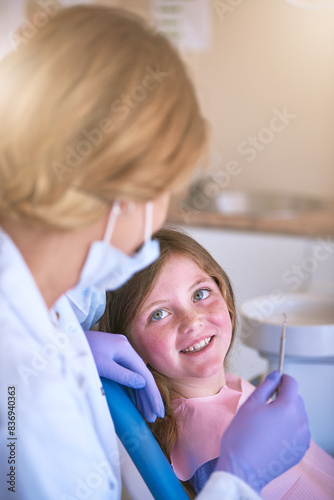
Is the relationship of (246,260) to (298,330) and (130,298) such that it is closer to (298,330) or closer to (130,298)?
(298,330)

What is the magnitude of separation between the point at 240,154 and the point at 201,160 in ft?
6.95

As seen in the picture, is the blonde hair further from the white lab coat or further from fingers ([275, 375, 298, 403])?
fingers ([275, 375, 298, 403])

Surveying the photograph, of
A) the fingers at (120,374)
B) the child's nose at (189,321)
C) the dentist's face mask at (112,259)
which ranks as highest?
the dentist's face mask at (112,259)

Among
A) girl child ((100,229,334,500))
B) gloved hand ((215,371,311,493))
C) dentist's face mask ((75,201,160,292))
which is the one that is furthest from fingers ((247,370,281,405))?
dentist's face mask ((75,201,160,292))

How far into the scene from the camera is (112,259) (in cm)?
59

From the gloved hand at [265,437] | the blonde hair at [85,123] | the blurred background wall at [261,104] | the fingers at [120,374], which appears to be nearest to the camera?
the blonde hair at [85,123]

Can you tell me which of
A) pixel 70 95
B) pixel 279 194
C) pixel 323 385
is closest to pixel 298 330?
pixel 323 385

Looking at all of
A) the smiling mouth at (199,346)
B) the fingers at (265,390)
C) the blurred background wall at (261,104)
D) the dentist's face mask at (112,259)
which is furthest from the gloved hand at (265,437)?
the blurred background wall at (261,104)

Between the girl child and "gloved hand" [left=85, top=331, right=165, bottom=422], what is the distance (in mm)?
39

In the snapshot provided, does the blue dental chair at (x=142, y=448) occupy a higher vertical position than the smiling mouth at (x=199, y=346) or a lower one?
lower

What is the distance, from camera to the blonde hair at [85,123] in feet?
1.67

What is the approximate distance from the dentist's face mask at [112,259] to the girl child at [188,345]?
0.18m

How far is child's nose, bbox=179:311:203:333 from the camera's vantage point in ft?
2.56

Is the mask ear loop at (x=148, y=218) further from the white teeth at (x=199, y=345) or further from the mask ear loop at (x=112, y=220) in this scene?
the white teeth at (x=199, y=345)
